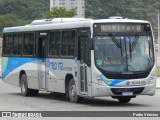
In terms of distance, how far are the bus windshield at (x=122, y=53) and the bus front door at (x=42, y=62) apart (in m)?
4.34

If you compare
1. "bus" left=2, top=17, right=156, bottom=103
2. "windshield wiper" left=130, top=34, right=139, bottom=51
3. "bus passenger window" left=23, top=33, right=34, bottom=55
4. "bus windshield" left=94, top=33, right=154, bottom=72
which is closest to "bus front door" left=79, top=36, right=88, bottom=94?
"bus" left=2, top=17, right=156, bottom=103

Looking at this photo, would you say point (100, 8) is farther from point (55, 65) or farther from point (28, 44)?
point (55, 65)

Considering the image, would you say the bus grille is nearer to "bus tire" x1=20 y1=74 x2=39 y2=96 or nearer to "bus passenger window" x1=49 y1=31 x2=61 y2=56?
"bus passenger window" x1=49 y1=31 x2=61 y2=56

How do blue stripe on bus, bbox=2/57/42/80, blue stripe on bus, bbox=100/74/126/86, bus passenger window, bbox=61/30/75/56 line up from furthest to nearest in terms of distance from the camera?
blue stripe on bus, bbox=2/57/42/80, bus passenger window, bbox=61/30/75/56, blue stripe on bus, bbox=100/74/126/86

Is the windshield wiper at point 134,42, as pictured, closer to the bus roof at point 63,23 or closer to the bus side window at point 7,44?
the bus roof at point 63,23

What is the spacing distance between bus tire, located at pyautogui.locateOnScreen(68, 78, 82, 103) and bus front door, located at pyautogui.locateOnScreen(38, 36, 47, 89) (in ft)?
7.87

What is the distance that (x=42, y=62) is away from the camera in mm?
23953

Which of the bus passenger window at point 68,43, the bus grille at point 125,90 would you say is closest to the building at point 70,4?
the bus passenger window at point 68,43

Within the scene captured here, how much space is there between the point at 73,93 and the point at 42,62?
316 centimetres

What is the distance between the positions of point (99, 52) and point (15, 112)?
3.76 meters

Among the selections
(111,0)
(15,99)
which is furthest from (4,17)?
(15,99)

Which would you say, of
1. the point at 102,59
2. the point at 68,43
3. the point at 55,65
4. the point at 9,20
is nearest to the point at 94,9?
the point at 9,20

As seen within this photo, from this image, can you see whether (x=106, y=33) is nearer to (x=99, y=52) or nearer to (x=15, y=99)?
(x=99, y=52)

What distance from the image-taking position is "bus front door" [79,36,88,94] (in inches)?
795
